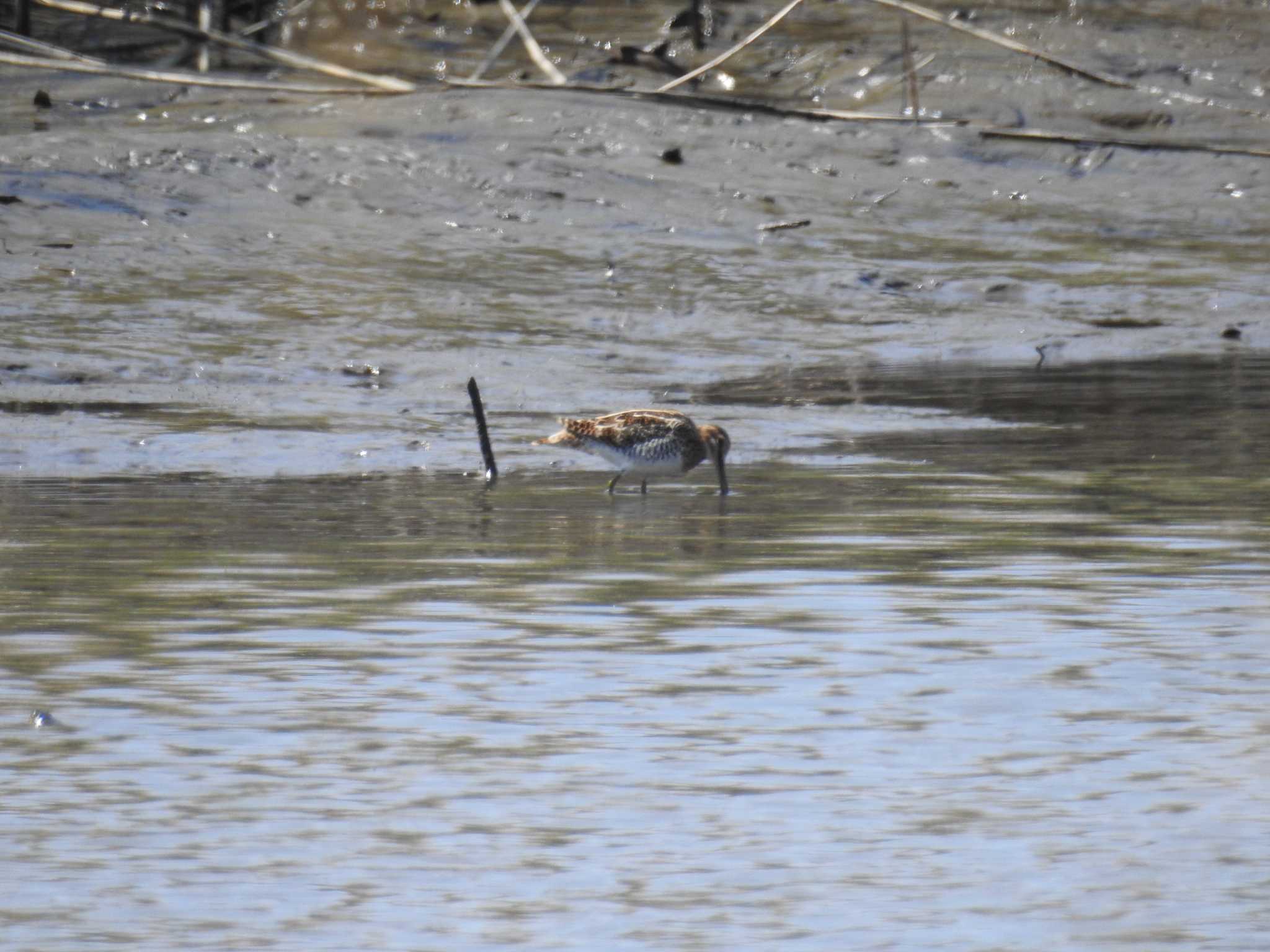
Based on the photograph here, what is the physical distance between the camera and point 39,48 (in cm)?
2206

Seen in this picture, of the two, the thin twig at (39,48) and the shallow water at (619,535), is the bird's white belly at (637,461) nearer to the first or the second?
the shallow water at (619,535)

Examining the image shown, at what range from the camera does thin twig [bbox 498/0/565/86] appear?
75.5ft

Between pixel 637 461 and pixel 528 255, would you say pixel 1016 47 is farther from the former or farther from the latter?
pixel 637 461

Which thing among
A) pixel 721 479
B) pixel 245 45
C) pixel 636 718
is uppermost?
pixel 245 45

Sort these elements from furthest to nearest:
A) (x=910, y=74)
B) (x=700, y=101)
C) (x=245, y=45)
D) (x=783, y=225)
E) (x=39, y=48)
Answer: (x=910, y=74)
(x=700, y=101)
(x=39, y=48)
(x=245, y=45)
(x=783, y=225)

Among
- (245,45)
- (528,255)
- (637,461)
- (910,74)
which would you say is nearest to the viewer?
(637,461)

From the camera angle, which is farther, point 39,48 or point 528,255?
point 39,48

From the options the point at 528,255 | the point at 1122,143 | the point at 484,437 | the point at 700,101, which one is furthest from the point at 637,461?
the point at 1122,143

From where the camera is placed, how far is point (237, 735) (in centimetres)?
614

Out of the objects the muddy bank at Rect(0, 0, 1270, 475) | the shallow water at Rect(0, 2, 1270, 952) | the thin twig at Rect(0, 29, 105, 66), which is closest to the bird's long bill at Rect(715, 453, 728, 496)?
the shallow water at Rect(0, 2, 1270, 952)

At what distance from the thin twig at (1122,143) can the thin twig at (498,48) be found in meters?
4.56

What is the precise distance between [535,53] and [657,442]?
12.7m

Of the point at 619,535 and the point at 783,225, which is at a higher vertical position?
the point at 783,225

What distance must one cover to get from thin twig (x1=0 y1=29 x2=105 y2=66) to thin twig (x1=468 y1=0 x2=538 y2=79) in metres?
3.51
